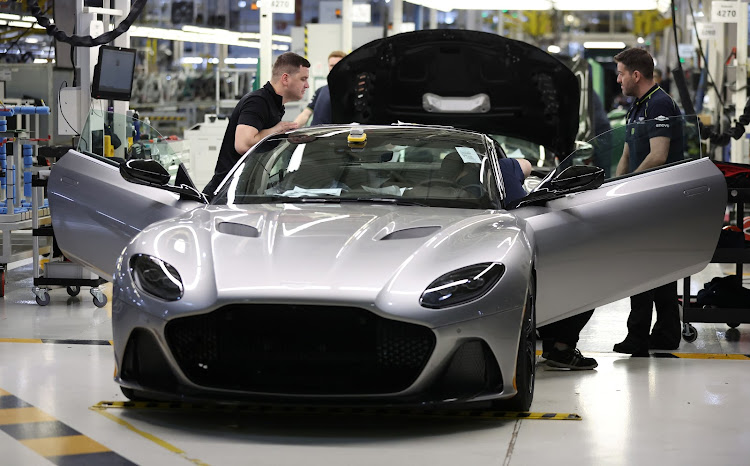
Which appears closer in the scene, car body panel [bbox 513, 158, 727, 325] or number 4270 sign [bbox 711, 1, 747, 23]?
car body panel [bbox 513, 158, 727, 325]

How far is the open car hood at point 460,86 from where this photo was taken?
742 centimetres

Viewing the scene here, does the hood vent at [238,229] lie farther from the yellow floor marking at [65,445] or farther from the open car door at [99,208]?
the yellow floor marking at [65,445]

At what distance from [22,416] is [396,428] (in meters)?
1.45

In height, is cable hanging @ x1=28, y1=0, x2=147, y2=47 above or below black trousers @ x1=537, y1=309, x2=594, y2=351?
above

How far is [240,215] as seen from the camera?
466cm

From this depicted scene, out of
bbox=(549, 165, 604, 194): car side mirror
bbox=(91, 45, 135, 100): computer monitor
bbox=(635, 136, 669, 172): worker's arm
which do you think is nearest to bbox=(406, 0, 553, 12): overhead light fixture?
bbox=(91, 45, 135, 100): computer monitor

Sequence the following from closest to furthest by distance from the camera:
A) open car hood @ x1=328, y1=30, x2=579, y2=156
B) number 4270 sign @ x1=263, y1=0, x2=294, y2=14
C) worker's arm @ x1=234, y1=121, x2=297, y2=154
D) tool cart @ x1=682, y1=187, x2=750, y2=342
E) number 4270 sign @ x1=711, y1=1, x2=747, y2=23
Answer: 1. tool cart @ x1=682, y1=187, x2=750, y2=342
2. worker's arm @ x1=234, y1=121, x2=297, y2=154
3. open car hood @ x1=328, y1=30, x2=579, y2=156
4. number 4270 sign @ x1=263, y1=0, x2=294, y2=14
5. number 4270 sign @ x1=711, y1=1, x2=747, y2=23

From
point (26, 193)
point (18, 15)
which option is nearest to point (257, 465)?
point (26, 193)

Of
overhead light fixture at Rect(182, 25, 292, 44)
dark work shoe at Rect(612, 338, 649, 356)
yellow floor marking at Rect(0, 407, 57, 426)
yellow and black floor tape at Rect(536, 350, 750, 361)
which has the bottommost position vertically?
yellow and black floor tape at Rect(536, 350, 750, 361)

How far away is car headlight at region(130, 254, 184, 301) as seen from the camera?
403 cm

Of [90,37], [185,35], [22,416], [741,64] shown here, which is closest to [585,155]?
[22,416]

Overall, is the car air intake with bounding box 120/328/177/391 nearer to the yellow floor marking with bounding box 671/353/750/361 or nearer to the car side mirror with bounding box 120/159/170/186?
the car side mirror with bounding box 120/159/170/186

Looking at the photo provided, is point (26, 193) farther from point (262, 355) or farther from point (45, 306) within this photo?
point (262, 355)

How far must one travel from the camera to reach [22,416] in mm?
4434
